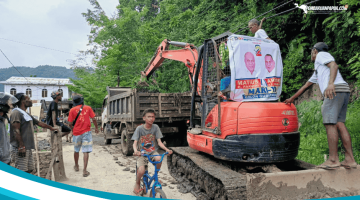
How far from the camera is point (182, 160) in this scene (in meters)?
5.71

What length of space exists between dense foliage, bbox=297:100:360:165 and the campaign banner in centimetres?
307

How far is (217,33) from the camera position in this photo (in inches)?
480

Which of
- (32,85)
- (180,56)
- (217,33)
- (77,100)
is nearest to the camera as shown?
(77,100)

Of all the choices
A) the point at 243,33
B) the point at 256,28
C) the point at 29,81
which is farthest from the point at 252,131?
the point at 29,81

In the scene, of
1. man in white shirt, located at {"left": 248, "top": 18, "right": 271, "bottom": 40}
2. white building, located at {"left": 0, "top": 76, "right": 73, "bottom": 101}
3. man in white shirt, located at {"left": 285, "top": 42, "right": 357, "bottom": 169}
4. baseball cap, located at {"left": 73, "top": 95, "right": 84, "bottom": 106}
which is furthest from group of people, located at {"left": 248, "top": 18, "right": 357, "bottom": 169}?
white building, located at {"left": 0, "top": 76, "right": 73, "bottom": 101}

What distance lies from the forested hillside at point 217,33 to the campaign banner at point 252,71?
2552 mm

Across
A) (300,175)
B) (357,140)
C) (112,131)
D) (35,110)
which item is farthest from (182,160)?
(35,110)

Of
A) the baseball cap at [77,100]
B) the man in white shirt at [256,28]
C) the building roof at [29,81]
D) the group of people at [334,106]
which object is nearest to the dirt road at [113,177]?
the baseball cap at [77,100]

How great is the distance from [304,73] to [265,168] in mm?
6470

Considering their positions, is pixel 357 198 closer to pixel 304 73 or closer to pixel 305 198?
pixel 305 198

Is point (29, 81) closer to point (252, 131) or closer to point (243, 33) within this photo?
point (243, 33)

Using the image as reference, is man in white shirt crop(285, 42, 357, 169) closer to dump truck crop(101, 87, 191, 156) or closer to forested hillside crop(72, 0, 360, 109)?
forested hillside crop(72, 0, 360, 109)

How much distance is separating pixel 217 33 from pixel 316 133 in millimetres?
6635

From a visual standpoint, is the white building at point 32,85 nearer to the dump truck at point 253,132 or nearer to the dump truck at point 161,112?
the dump truck at point 161,112
